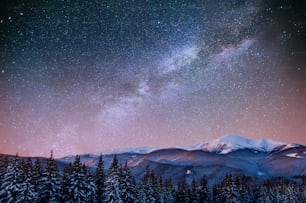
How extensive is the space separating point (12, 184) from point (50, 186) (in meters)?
4.32

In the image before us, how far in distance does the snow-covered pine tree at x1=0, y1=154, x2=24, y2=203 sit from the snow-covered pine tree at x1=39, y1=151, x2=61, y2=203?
278 centimetres

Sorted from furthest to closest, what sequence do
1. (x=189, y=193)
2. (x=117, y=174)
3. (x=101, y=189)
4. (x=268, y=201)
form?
(x=268, y=201) < (x=189, y=193) < (x=101, y=189) < (x=117, y=174)

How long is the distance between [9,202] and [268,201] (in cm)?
6693

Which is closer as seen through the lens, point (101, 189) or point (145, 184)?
point (101, 189)

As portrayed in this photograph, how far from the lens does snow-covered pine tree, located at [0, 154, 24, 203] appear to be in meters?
38.5

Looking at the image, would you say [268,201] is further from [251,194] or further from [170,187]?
[170,187]

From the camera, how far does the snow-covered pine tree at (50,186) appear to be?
40.4 m

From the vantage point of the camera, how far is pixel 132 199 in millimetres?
44469

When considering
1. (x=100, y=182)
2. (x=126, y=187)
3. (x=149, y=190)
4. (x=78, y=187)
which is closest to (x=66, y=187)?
(x=78, y=187)

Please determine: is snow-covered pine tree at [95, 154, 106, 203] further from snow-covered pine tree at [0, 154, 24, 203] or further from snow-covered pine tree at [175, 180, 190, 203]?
snow-covered pine tree at [175, 180, 190, 203]

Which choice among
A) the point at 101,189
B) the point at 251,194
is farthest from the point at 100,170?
the point at 251,194

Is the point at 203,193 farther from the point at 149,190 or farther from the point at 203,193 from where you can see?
the point at 149,190

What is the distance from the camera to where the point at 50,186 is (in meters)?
40.6

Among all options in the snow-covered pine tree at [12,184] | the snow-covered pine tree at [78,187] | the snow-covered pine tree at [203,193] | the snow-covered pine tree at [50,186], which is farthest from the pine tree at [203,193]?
the snow-covered pine tree at [12,184]
